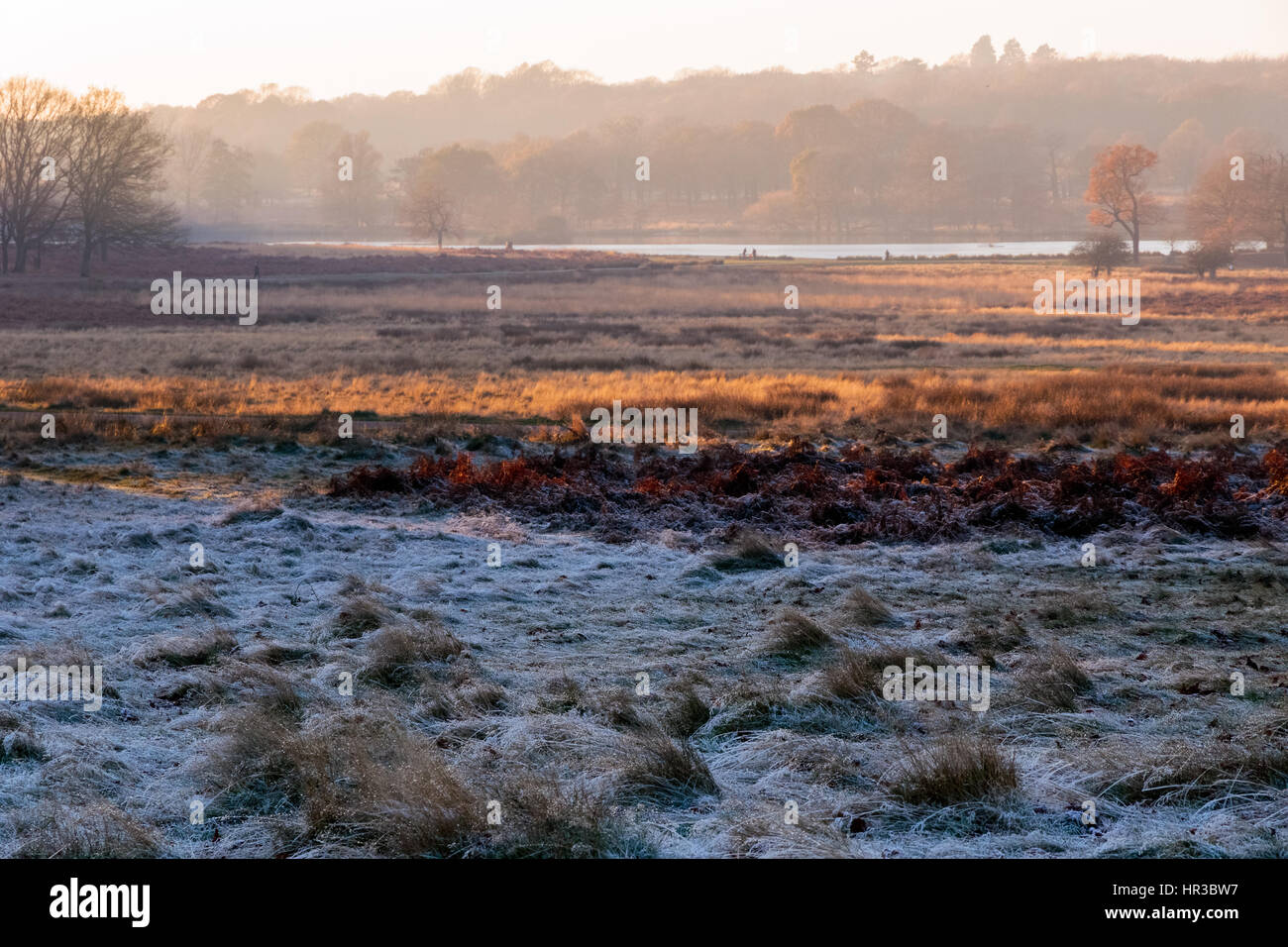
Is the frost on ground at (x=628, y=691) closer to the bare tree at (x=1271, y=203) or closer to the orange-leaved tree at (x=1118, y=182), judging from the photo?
the bare tree at (x=1271, y=203)

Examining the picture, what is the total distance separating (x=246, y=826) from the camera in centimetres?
599

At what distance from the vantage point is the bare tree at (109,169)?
6956 centimetres

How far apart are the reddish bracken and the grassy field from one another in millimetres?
80

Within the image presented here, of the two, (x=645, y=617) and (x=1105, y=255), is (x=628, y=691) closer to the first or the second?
(x=645, y=617)

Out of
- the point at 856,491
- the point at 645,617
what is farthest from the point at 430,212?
the point at 645,617

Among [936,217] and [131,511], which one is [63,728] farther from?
[936,217]

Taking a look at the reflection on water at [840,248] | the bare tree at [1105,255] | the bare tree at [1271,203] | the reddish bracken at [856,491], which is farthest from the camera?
the reflection on water at [840,248]

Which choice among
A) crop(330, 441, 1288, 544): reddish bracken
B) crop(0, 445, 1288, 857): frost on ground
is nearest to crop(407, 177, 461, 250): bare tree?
crop(330, 441, 1288, 544): reddish bracken

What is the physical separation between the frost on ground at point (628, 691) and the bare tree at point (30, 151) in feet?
213

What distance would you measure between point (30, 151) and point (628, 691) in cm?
7608

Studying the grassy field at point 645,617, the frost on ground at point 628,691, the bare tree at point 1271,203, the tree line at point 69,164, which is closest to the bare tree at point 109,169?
the tree line at point 69,164

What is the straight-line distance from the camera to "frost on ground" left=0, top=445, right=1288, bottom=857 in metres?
5.86

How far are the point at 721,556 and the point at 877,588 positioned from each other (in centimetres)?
189

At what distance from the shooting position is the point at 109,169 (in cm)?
7006
